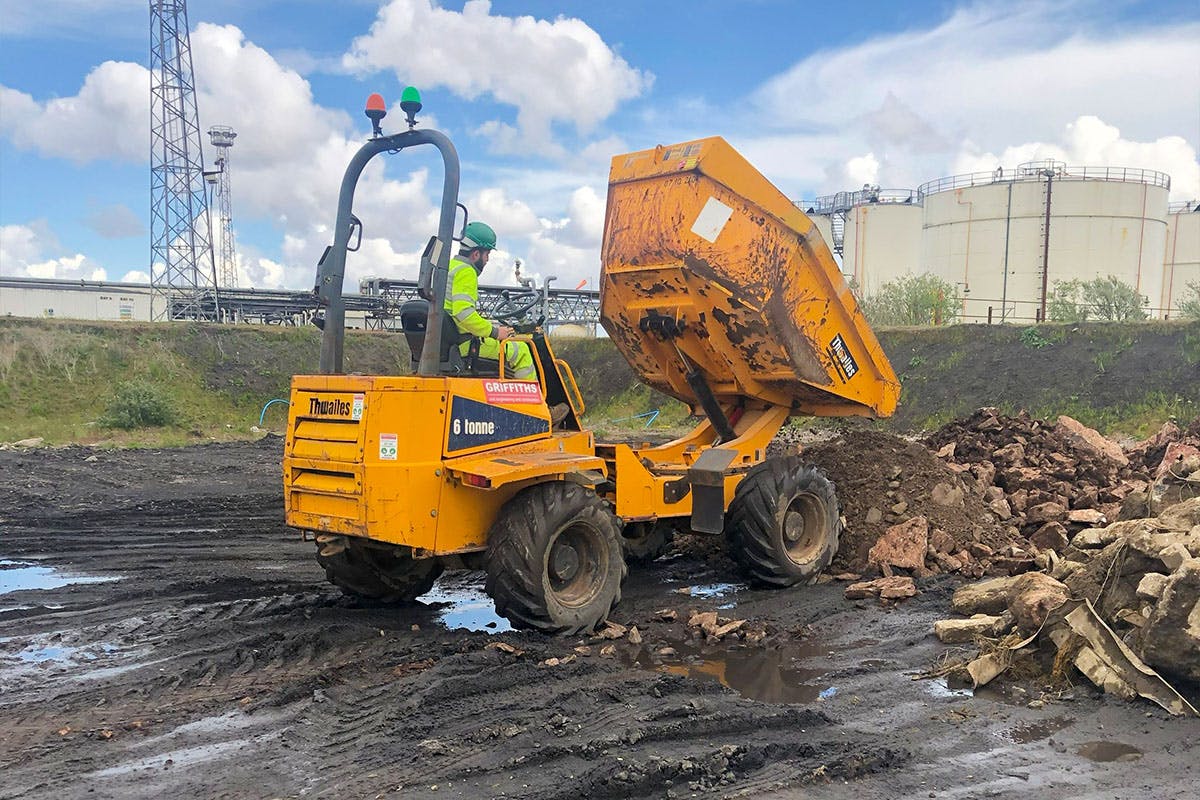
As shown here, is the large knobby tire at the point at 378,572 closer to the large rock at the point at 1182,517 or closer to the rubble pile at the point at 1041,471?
the large rock at the point at 1182,517

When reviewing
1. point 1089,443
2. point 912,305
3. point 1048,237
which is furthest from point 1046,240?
point 1089,443

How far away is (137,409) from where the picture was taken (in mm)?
20547

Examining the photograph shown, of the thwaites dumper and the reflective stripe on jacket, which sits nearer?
the thwaites dumper

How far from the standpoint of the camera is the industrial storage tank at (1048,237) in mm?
34906

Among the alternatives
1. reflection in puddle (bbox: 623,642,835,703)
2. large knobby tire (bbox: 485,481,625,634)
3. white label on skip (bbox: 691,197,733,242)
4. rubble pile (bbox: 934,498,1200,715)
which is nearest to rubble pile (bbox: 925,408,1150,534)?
rubble pile (bbox: 934,498,1200,715)

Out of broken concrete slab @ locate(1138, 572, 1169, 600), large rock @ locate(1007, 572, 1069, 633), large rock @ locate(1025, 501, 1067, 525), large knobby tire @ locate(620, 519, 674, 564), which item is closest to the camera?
broken concrete slab @ locate(1138, 572, 1169, 600)

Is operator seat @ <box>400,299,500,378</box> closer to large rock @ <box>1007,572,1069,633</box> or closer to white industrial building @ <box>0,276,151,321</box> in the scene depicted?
large rock @ <box>1007,572,1069,633</box>

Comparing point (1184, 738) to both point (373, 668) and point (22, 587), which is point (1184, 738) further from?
point (22, 587)

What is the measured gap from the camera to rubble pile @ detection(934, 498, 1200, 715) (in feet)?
15.2

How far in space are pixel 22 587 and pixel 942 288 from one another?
2981 centimetres

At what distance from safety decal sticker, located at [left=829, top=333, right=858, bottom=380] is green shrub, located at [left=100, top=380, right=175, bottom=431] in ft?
58.0

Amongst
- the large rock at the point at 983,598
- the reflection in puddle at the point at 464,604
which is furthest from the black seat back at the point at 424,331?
the large rock at the point at 983,598

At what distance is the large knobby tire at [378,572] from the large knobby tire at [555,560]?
1.00m

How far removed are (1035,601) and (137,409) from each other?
19853mm
